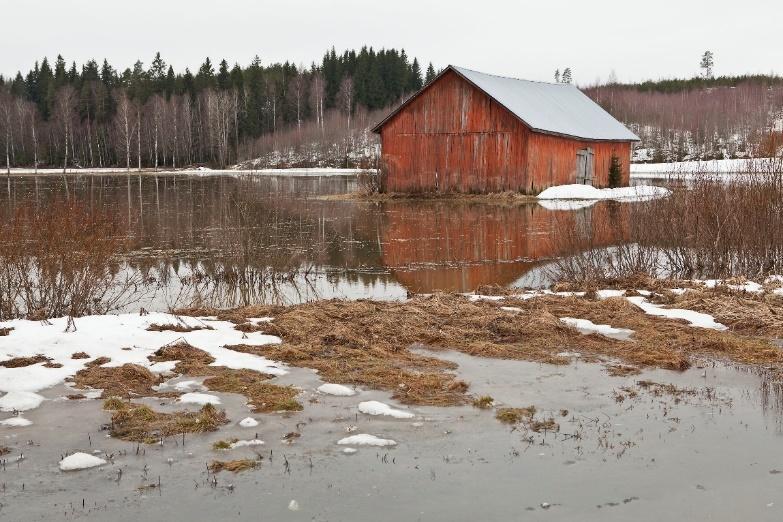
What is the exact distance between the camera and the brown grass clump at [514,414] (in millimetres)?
6176

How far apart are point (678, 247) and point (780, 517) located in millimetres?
10817

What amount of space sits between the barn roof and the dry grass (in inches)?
998

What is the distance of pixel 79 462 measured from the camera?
5.27 metres

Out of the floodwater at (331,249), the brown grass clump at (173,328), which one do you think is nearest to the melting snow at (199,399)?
the brown grass clump at (173,328)

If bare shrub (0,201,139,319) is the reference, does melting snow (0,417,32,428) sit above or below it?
below

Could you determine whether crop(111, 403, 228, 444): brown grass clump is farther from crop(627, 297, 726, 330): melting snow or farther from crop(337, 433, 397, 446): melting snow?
crop(627, 297, 726, 330): melting snow

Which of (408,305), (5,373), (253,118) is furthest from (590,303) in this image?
(253,118)

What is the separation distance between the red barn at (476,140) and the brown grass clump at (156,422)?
97.7ft

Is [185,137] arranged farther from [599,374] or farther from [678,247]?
[599,374]

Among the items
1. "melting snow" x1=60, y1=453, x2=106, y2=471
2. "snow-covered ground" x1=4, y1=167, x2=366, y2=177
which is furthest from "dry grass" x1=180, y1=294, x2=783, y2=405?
"snow-covered ground" x1=4, y1=167, x2=366, y2=177

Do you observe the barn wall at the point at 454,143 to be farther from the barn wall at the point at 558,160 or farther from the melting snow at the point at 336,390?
the melting snow at the point at 336,390

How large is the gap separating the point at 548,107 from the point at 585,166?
3686mm

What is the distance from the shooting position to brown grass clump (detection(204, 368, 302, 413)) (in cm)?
645

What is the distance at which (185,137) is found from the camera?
85.6 metres
